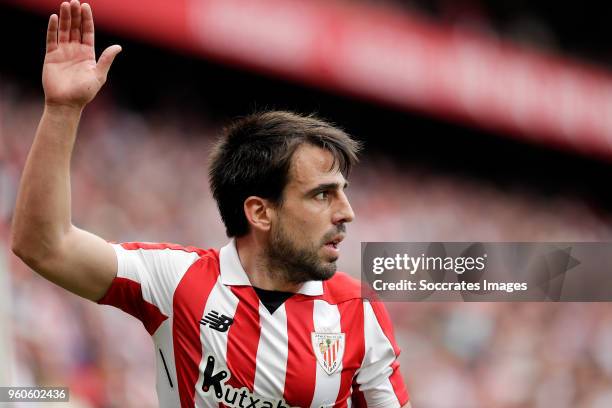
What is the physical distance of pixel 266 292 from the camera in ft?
8.10

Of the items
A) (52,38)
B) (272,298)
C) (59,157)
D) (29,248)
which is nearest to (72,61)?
(52,38)

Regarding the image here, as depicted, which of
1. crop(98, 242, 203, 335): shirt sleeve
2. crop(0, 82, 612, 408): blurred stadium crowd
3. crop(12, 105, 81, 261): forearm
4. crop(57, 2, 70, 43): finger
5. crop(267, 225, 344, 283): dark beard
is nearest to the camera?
crop(12, 105, 81, 261): forearm

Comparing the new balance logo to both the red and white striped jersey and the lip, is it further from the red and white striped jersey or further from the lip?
the lip

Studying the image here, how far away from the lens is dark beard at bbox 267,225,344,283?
2.39 meters

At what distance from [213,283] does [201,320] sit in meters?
0.13

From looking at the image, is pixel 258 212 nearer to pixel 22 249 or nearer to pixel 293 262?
pixel 293 262

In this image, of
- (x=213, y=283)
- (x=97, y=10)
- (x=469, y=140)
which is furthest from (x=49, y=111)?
(x=469, y=140)

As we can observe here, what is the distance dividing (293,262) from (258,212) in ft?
0.70

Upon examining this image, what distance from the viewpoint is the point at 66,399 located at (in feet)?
14.6

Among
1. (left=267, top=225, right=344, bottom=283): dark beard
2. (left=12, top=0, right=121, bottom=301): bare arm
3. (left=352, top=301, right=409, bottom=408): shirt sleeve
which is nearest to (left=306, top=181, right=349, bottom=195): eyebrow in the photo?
(left=267, top=225, right=344, bottom=283): dark beard

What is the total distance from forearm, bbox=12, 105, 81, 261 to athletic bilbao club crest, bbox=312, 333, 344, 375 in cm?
87

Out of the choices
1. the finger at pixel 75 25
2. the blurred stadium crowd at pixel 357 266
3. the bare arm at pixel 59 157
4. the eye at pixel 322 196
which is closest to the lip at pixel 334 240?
the eye at pixel 322 196

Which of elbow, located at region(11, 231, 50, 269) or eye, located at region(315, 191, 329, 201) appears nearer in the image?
elbow, located at region(11, 231, 50, 269)

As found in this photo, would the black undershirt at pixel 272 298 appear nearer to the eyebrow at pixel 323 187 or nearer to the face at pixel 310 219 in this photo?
the face at pixel 310 219
